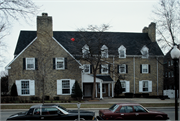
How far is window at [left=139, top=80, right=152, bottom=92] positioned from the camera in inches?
1222

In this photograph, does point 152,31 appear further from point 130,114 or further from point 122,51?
point 130,114

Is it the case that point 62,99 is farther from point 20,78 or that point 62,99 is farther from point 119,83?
point 119,83

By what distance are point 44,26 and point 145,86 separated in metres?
19.4

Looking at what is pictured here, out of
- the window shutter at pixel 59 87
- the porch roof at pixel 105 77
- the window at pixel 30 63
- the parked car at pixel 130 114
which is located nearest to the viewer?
the parked car at pixel 130 114

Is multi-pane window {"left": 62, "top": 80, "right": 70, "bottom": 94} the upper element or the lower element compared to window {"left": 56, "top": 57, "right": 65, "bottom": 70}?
lower

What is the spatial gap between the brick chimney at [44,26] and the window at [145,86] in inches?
672

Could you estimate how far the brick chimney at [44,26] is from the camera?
25219 mm

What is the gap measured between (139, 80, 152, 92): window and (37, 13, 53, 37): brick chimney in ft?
56.0

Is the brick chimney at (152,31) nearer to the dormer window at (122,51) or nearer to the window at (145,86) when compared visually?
the dormer window at (122,51)

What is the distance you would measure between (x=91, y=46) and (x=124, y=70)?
9746 mm

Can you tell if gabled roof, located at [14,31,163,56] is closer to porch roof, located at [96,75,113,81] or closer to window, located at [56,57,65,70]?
window, located at [56,57,65,70]

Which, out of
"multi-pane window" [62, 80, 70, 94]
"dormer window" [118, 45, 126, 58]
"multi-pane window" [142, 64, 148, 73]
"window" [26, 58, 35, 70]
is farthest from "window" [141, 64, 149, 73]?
"window" [26, 58, 35, 70]

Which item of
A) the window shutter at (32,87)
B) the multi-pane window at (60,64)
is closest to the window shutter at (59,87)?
the multi-pane window at (60,64)

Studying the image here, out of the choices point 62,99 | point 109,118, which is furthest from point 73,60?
point 109,118
